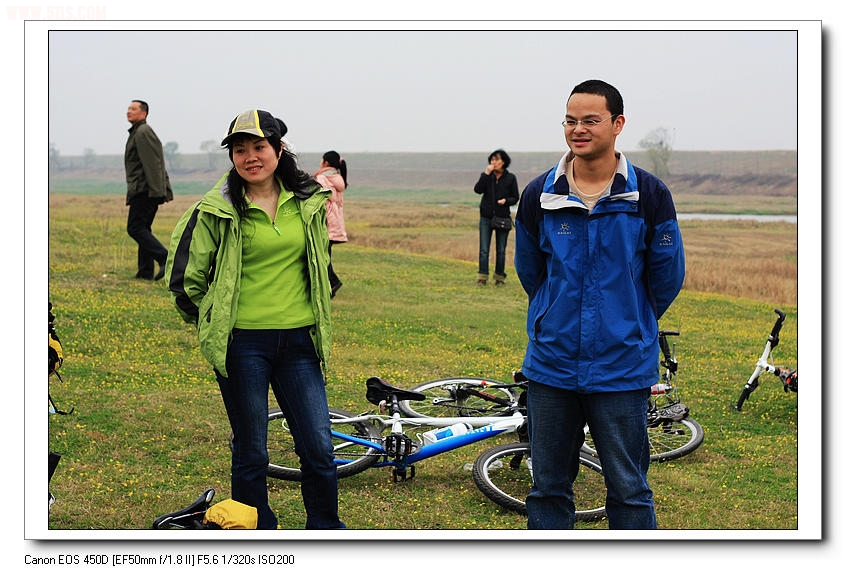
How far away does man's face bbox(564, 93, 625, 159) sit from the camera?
438 cm

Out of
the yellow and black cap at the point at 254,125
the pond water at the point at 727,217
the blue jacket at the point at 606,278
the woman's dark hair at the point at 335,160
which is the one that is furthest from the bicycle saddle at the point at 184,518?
the pond water at the point at 727,217

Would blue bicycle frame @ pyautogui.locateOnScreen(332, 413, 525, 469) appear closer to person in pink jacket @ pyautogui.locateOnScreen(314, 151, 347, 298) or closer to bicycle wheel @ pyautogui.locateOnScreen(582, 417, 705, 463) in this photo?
bicycle wheel @ pyautogui.locateOnScreen(582, 417, 705, 463)

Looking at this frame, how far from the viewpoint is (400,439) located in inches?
247

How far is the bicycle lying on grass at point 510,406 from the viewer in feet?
23.2

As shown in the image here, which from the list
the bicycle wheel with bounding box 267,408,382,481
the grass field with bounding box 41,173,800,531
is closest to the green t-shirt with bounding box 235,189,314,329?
the bicycle wheel with bounding box 267,408,382,481

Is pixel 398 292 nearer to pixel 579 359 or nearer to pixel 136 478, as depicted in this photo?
pixel 136 478

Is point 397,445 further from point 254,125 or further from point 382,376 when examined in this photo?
point 382,376

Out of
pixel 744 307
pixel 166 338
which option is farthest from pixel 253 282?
pixel 744 307

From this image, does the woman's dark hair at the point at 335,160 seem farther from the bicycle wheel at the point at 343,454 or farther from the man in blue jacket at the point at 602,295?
the man in blue jacket at the point at 602,295

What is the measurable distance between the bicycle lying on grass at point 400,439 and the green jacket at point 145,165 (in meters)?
6.91

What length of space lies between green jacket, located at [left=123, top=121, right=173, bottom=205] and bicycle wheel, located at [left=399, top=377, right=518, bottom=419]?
6312 mm
